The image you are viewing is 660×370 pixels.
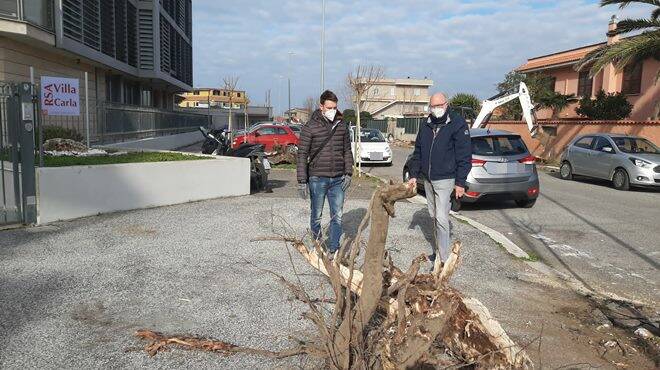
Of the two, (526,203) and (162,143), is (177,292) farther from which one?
(162,143)

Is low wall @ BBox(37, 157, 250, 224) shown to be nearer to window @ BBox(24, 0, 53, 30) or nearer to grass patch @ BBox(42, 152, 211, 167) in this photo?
grass patch @ BBox(42, 152, 211, 167)

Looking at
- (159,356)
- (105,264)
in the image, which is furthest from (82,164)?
(159,356)

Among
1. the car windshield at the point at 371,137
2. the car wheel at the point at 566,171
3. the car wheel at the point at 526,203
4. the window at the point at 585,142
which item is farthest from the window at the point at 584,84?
the car wheel at the point at 526,203

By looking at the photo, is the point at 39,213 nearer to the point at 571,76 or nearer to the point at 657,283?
the point at 657,283

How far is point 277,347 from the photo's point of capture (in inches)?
155

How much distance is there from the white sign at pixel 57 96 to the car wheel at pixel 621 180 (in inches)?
535

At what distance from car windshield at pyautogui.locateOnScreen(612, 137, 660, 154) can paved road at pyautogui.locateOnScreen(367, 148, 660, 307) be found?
5.65 ft

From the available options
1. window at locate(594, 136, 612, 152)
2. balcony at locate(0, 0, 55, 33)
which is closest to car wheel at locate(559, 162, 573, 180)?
window at locate(594, 136, 612, 152)

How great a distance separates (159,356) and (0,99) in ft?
18.3

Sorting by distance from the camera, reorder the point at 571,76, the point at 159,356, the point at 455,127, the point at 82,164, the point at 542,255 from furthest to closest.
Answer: the point at 571,76, the point at 82,164, the point at 542,255, the point at 455,127, the point at 159,356

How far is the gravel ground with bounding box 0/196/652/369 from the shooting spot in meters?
3.89

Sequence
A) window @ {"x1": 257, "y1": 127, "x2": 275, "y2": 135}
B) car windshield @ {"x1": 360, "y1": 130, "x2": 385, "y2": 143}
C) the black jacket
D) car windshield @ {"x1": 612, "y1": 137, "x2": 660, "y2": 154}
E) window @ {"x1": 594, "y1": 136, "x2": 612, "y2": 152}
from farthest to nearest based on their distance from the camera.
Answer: window @ {"x1": 257, "y1": 127, "x2": 275, "y2": 135}, car windshield @ {"x1": 360, "y1": 130, "x2": 385, "y2": 143}, window @ {"x1": 594, "y1": 136, "x2": 612, "y2": 152}, car windshield @ {"x1": 612, "y1": 137, "x2": 660, "y2": 154}, the black jacket

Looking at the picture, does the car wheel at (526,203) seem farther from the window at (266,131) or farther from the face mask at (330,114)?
the window at (266,131)

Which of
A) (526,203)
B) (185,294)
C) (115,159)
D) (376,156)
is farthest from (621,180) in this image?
(185,294)
